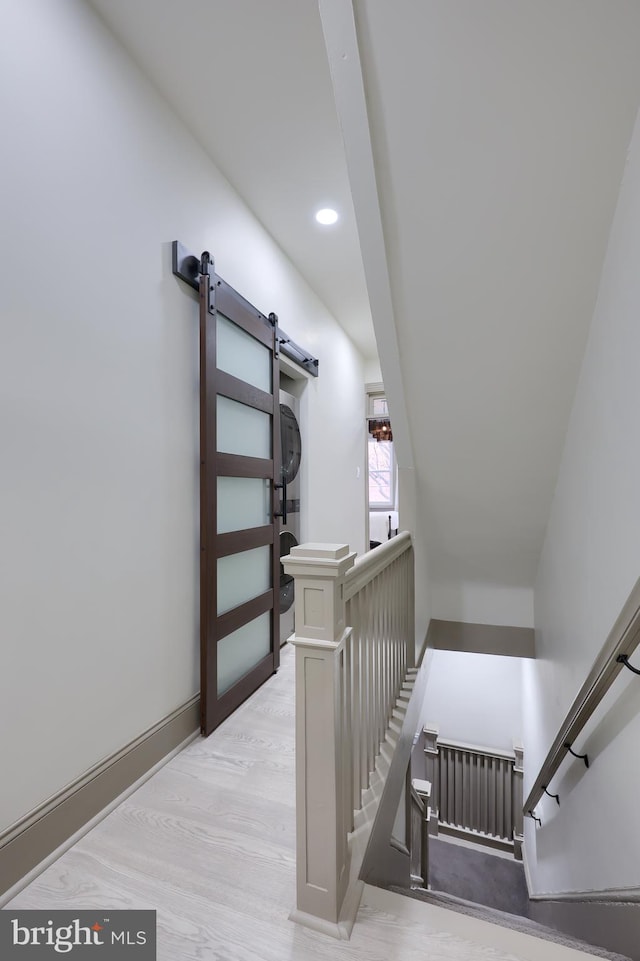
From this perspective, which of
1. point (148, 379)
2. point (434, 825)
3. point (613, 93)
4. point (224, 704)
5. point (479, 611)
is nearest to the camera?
point (613, 93)

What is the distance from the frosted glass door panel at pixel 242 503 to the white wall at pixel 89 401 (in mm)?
190

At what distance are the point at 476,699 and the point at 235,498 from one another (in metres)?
4.02

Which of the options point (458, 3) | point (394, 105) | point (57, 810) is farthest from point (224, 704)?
point (458, 3)

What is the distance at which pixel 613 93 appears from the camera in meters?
1.19

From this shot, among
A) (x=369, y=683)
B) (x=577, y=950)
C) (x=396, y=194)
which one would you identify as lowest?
(x=577, y=950)

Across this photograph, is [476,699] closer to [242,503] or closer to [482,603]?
[482,603]

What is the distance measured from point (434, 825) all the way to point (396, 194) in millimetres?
5597

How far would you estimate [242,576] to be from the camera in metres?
2.32

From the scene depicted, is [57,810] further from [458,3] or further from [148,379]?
[458,3]

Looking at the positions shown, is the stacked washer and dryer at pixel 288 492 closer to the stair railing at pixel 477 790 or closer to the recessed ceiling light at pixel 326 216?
the recessed ceiling light at pixel 326 216

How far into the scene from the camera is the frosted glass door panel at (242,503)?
2.16 metres

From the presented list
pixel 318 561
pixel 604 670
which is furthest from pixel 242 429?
pixel 604 670

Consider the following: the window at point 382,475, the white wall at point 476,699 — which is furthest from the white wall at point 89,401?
the window at point 382,475

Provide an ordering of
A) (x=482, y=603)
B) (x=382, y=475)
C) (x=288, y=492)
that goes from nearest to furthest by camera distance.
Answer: (x=288, y=492) → (x=482, y=603) → (x=382, y=475)
